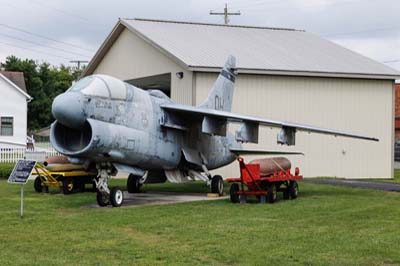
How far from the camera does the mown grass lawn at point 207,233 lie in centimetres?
983

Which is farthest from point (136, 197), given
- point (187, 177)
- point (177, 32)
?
point (177, 32)

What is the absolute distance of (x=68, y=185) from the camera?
2095 cm

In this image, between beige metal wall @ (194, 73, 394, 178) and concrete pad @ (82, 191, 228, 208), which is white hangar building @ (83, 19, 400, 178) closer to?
beige metal wall @ (194, 73, 394, 178)

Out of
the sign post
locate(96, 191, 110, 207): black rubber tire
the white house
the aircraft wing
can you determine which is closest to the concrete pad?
locate(96, 191, 110, 207): black rubber tire

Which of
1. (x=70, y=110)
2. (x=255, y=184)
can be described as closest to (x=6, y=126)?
(x=255, y=184)

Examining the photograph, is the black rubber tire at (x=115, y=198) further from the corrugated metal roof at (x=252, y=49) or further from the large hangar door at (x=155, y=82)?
the large hangar door at (x=155, y=82)

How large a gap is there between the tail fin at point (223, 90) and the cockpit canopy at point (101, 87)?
5.39 metres

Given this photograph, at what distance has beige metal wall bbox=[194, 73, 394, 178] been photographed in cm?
2872

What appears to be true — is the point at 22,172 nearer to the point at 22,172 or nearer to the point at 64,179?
the point at 22,172

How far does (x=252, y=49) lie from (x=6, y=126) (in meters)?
29.6

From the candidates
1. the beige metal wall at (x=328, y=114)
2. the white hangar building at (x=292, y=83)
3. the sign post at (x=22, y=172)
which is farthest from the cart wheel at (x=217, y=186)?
the beige metal wall at (x=328, y=114)

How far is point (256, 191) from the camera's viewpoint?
17875 millimetres

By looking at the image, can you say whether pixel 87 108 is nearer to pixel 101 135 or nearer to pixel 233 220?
pixel 101 135

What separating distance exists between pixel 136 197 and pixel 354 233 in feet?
31.8
